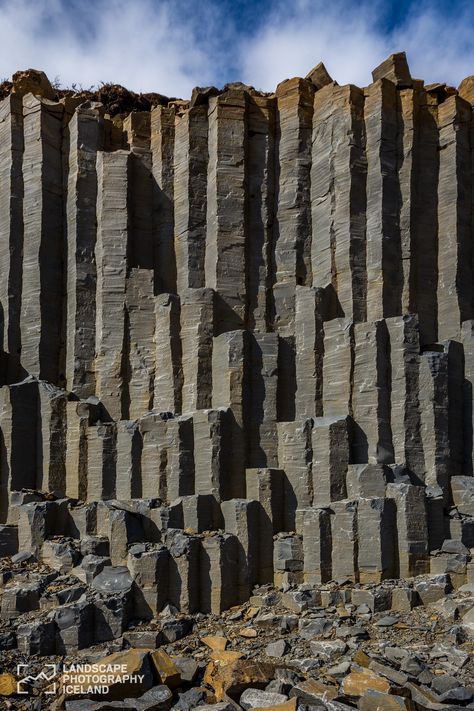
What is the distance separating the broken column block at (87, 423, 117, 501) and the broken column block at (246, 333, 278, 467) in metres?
2.01

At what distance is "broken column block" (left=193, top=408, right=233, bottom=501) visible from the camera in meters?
10.8

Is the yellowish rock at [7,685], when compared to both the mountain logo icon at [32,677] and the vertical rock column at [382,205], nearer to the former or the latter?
the mountain logo icon at [32,677]

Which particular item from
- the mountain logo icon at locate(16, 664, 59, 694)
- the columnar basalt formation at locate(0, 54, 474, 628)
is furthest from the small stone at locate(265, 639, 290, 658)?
the mountain logo icon at locate(16, 664, 59, 694)

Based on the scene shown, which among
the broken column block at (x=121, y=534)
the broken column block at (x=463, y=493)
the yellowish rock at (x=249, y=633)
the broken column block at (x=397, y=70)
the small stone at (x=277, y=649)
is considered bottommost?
the small stone at (x=277, y=649)

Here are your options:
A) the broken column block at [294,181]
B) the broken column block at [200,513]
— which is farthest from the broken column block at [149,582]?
the broken column block at [294,181]

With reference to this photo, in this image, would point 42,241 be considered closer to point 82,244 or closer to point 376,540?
point 82,244

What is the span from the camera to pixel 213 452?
428 inches

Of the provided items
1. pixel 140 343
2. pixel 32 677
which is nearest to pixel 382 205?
pixel 140 343

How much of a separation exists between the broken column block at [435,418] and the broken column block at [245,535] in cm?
252

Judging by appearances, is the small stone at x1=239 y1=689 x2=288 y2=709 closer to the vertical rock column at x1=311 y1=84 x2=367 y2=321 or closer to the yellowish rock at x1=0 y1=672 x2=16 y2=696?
the yellowish rock at x1=0 y1=672 x2=16 y2=696

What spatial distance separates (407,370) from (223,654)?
15.6 ft

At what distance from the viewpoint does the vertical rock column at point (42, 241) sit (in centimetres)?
1261

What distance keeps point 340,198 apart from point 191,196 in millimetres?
2476

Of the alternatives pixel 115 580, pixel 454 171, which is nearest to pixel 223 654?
pixel 115 580
